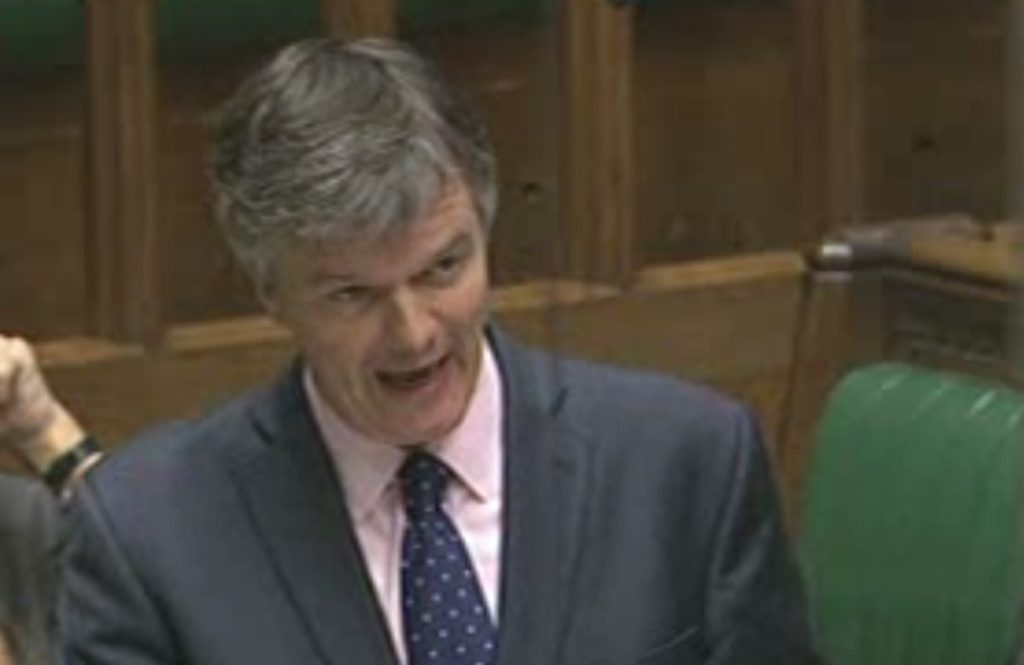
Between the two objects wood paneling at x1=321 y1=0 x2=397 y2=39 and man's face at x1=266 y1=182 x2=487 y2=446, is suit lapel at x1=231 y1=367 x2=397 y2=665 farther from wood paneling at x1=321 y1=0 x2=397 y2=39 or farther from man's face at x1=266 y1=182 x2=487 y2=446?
wood paneling at x1=321 y1=0 x2=397 y2=39

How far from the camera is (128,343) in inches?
132

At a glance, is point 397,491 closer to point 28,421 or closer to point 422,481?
point 422,481

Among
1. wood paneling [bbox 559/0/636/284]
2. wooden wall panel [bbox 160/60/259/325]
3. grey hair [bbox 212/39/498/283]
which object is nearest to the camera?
grey hair [bbox 212/39/498/283]

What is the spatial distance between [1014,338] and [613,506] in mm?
837

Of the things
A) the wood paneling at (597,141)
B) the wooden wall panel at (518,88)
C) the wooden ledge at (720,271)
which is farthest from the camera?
the wooden ledge at (720,271)

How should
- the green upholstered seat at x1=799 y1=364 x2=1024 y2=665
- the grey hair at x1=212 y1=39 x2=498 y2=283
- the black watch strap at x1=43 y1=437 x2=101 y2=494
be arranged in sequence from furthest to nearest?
the black watch strap at x1=43 y1=437 x2=101 y2=494, the green upholstered seat at x1=799 y1=364 x2=1024 y2=665, the grey hair at x1=212 y1=39 x2=498 y2=283

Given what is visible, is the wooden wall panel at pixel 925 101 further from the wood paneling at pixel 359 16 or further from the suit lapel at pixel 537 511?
the suit lapel at pixel 537 511

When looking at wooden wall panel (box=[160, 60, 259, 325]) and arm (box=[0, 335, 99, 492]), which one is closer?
arm (box=[0, 335, 99, 492])

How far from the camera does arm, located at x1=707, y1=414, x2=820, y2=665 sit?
170 centimetres

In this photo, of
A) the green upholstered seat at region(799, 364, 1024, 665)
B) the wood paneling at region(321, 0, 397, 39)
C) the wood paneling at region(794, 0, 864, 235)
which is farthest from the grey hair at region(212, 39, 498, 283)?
the wood paneling at region(794, 0, 864, 235)

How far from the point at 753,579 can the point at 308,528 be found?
0.29 metres

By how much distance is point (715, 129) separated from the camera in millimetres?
3771

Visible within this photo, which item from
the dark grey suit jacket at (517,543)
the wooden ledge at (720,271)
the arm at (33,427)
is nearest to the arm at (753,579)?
the dark grey suit jacket at (517,543)

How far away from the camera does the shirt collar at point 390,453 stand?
1697 mm
